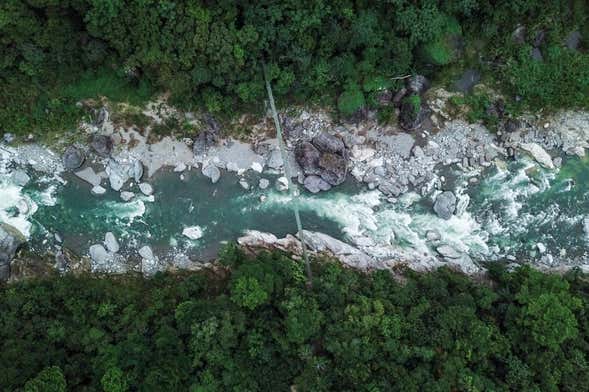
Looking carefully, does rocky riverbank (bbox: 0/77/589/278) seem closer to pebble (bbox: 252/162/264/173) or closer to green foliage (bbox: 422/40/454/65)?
pebble (bbox: 252/162/264/173)

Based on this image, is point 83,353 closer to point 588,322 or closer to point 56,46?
point 56,46

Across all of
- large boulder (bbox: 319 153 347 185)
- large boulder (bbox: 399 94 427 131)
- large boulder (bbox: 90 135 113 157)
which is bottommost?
large boulder (bbox: 319 153 347 185)


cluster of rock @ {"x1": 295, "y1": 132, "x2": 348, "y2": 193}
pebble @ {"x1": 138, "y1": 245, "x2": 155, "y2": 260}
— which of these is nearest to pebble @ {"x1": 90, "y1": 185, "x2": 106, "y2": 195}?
pebble @ {"x1": 138, "y1": 245, "x2": 155, "y2": 260}

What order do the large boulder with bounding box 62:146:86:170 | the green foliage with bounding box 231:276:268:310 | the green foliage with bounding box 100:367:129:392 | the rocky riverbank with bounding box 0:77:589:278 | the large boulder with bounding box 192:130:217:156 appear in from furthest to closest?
the large boulder with bounding box 192:130:217:156, the rocky riverbank with bounding box 0:77:589:278, the large boulder with bounding box 62:146:86:170, the green foliage with bounding box 231:276:268:310, the green foliage with bounding box 100:367:129:392

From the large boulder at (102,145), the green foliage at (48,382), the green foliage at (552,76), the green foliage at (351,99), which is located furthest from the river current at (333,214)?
the green foliage at (48,382)

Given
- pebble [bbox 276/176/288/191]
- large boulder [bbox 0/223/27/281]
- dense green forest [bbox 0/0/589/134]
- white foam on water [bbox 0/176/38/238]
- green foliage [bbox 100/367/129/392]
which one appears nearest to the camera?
green foliage [bbox 100/367/129/392]

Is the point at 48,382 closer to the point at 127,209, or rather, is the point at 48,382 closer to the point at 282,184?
the point at 127,209
